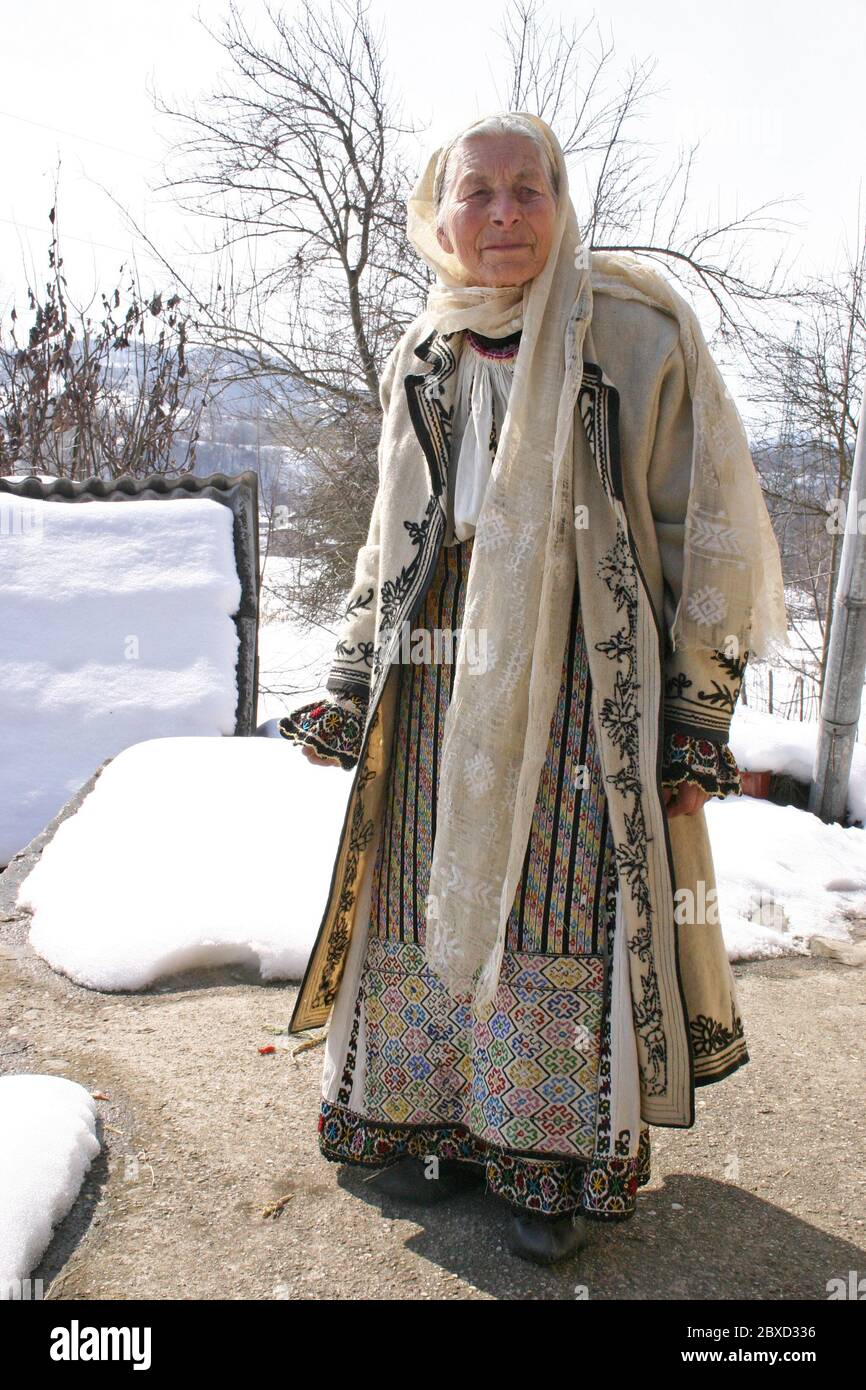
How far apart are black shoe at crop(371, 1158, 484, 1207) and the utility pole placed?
359 centimetres

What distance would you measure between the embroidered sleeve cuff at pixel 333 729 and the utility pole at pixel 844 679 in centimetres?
359

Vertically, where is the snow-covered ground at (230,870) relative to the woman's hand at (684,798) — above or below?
below

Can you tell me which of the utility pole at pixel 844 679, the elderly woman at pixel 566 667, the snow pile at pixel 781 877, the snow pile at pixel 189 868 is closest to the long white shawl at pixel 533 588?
the elderly woman at pixel 566 667

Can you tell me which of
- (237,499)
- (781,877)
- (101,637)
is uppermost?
(237,499)

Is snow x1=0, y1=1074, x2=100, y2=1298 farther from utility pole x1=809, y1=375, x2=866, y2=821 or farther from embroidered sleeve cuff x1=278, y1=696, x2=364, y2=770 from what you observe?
utility pole x1=809, y1=375, x2=866, y2=821

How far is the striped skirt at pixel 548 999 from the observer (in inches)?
78.0

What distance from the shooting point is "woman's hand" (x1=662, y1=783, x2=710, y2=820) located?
6.46 ft

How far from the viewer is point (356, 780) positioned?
7.08ft

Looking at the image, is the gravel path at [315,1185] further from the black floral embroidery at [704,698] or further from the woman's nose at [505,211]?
the woman's nose at [505,211]

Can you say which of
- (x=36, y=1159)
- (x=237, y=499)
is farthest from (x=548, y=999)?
(x=237, y=499)

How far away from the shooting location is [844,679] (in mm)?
5418

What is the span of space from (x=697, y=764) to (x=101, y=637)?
14.4 feet

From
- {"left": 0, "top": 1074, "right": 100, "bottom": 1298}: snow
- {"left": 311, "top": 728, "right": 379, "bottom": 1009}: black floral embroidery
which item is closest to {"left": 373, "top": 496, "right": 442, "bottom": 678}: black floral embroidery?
{"left": 311, "top": 728, "right": 379, "bottom": 1009}: black floral embroidery

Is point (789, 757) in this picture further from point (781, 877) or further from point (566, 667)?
point (566, 667)
